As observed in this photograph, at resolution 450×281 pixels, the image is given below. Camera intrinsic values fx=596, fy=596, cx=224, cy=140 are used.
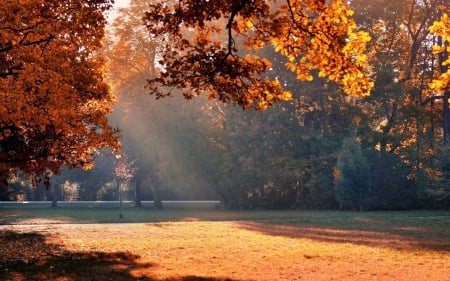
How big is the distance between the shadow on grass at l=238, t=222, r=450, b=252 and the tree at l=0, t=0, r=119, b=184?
8937 mm

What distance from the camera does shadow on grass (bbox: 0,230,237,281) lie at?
11820 mm

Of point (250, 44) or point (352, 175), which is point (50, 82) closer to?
point (250, 44)

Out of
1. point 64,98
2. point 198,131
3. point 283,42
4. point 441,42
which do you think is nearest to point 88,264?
point 64,98

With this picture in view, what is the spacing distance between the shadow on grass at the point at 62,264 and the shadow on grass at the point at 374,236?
881cm

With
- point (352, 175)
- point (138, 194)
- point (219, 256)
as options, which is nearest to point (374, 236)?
point (219, 256)

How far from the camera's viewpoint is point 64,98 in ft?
49.8

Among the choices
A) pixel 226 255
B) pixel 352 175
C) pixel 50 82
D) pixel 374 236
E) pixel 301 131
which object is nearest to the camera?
pixel 50 82

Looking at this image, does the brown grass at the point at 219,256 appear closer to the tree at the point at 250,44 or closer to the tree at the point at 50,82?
the tree at the point at 50,82

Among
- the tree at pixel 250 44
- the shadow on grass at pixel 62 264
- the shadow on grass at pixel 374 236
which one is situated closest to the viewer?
the tree at pixel 250 44

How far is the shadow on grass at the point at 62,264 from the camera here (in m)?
11.8

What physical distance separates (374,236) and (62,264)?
13372mm

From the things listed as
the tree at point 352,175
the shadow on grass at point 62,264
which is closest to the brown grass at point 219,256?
the shadow on grass at point 62,264

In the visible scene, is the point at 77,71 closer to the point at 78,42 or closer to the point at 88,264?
the point at 78,42

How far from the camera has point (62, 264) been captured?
535 inches
